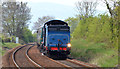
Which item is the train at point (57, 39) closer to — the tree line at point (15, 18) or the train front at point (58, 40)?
the train front at point (58, 40)

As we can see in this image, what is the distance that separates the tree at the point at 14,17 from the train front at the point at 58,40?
39.7 meters

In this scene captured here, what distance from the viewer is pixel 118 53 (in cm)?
1599

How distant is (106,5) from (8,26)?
42850mm

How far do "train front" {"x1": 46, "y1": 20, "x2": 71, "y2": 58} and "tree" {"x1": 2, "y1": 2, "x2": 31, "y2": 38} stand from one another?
39.7m

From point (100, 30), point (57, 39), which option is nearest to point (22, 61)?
point (57, 39)

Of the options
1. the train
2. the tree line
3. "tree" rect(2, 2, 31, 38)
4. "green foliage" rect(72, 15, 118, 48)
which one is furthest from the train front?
→ "tree" rect(2, 2, 31, 38)

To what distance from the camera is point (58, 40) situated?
66.2ft

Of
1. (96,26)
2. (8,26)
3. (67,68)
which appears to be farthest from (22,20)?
(67,68)

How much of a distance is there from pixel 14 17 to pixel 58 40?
41.5 metres

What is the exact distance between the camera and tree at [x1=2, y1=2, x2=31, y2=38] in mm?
57819

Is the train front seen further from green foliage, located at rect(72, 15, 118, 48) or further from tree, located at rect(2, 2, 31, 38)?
tree, located at rect(2, 2, 31, 38)

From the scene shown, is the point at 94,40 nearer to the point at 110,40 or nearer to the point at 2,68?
the point at 110,40

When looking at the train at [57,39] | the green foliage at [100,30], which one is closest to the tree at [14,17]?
the green foliage at [100,30]

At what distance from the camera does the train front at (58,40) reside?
20.1 meters
